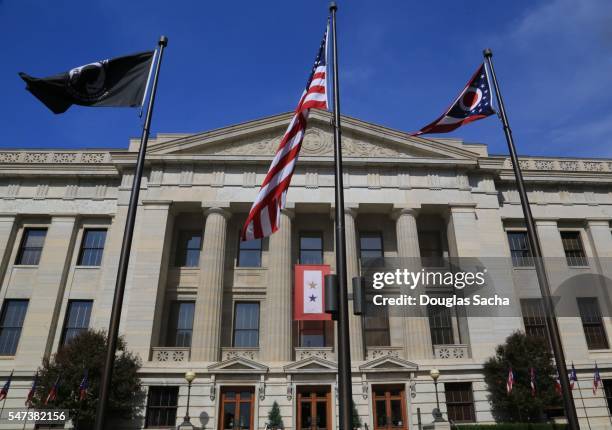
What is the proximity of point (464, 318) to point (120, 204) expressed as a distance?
21.4 metres

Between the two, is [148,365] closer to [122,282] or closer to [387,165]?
[122,282]

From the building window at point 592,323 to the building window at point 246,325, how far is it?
783 inches

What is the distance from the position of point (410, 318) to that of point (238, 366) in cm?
968

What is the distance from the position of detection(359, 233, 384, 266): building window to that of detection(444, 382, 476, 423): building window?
8070 millimetres

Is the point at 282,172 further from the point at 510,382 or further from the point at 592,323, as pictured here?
the point at 592,323

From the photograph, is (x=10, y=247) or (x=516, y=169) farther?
(x=10, y=247)

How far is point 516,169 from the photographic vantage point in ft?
39.0

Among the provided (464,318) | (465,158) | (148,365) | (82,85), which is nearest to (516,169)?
(82,85)

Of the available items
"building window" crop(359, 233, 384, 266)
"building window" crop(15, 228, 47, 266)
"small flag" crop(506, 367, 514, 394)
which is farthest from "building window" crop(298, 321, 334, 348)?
"building window" crop(15, 228, 47, 266)

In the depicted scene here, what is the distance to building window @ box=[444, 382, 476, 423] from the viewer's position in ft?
74.9

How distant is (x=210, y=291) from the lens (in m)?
24.7

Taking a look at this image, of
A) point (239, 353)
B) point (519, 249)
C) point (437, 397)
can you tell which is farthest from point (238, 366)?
point (519, 249)

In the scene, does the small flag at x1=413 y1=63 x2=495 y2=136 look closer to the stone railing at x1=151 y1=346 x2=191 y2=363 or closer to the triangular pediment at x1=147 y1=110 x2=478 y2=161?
the triangular pediment at x1=147 y1=110 x2=478 y2=161

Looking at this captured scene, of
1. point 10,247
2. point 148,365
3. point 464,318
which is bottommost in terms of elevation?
point 148,365
